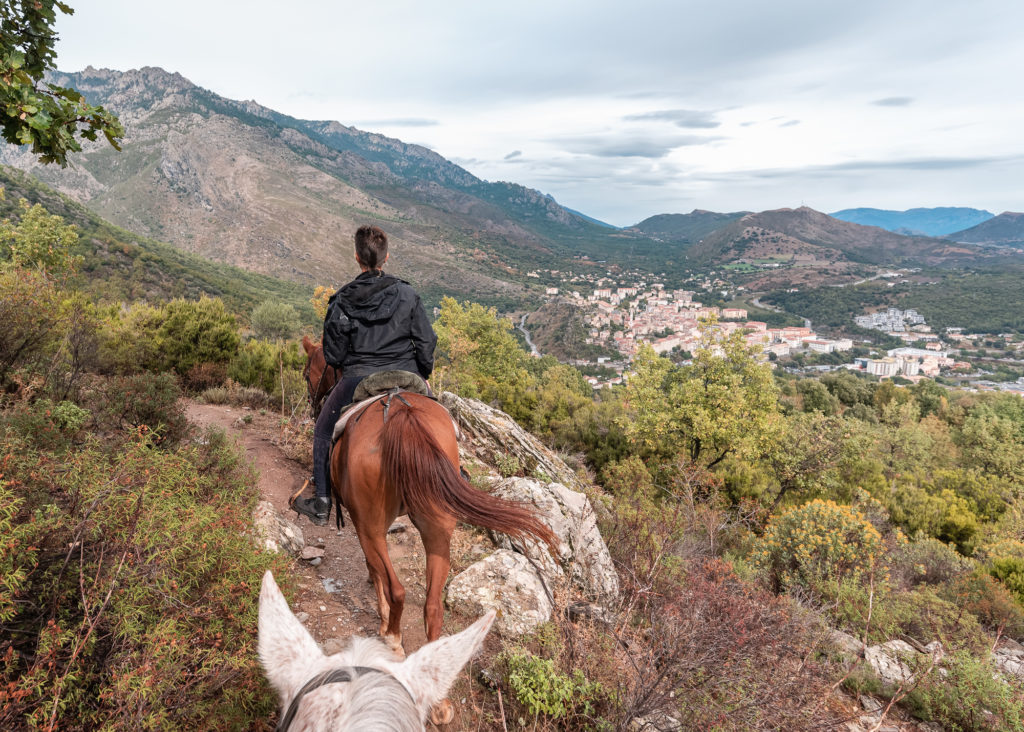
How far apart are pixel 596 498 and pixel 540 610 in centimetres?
309

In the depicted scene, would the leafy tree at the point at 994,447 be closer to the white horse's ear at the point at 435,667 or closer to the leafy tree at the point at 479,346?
the leafy tree at the point at 479,346

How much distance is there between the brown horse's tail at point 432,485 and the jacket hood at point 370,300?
99cm

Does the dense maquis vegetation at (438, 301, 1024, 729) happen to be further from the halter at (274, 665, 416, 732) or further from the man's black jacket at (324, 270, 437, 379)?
the man's black jacket at (324, 270, 437, 379)

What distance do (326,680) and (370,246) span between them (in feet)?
9.81

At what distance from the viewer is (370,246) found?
3502 mm

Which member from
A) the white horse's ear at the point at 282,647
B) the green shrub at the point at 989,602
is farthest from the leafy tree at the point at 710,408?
the white horse's ear at the point at 282,647

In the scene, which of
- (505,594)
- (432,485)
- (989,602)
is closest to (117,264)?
(505,594)

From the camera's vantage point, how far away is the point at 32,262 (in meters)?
11.2

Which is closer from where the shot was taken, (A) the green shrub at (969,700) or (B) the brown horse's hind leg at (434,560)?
(B) the brown horse's hind leg at (434,560)

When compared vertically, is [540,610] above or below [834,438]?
above

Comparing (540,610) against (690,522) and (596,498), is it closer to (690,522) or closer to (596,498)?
(596,498)

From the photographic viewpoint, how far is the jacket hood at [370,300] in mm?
3492

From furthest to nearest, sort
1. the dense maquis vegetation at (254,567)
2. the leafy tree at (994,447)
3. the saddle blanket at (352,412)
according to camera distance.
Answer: the leafy tree at (994,447), the saddle blanket at (352,412), the dense maquis vegetation at (254,567)

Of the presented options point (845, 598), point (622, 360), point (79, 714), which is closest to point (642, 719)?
point (79, 714)
